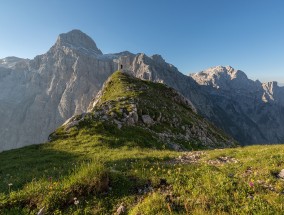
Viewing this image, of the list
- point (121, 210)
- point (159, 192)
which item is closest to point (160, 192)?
point (159, 192)

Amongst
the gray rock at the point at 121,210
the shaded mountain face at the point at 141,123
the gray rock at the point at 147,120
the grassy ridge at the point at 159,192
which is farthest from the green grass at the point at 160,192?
the gray rock at the point at 147,120

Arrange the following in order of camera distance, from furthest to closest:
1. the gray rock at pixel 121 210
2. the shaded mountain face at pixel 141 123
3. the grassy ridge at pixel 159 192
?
the shaded mountain face at pixel 141 123
the gray rock at pixel 121 210
the grassy ridge at pixel 159 192

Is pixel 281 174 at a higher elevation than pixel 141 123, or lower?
lower

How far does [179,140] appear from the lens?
38.2 m

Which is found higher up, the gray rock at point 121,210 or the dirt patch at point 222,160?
the dirt patch at point 222,160

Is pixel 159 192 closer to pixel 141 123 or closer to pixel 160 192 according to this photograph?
pixel 160 192

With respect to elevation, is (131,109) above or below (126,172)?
above

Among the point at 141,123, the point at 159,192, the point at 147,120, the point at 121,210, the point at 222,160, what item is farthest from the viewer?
the point at 147,120

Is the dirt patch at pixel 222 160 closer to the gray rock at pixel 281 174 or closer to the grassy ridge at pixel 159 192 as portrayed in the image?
the grassy ridge at pixel 159 192

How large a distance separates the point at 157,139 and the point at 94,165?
2371 centimetres

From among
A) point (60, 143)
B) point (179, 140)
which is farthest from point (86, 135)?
point (179, 140)

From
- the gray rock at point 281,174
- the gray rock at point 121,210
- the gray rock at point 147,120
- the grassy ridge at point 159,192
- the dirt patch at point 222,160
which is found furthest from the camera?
the gray rock at point 147,120

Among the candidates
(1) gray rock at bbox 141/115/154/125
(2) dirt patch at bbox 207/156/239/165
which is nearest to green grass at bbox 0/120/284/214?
(2) dirt patch at bbox 207/156/239/165

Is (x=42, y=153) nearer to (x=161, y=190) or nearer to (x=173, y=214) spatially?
(x=161, y=190)
